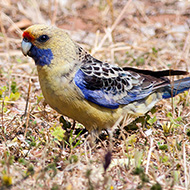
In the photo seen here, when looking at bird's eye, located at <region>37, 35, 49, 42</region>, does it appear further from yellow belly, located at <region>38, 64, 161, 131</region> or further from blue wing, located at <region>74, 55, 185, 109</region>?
blue wing, located at <region>74, 55, 185, 109</region>

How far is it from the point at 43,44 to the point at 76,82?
0.56 meters

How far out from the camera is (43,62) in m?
3.60

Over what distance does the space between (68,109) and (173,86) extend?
1542mm

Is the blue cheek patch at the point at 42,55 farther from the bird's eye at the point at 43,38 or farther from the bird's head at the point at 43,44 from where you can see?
the bird's eye at the point at 43,38

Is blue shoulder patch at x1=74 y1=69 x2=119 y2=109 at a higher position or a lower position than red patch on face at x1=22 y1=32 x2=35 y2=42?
lower

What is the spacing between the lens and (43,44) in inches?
143

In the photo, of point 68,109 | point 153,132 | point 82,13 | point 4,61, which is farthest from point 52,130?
point 82,13

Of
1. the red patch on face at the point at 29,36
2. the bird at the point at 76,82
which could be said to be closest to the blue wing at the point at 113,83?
the bird at the point at 76,82

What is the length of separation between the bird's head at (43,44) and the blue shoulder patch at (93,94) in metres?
0.30

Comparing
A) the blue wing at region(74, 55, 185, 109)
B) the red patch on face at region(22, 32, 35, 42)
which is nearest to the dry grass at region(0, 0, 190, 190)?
the blue wing at region(74, 55, 185, 109)

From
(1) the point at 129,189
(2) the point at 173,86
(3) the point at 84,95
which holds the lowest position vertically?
(1) the point at 129,189

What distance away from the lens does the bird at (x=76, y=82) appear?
3.54 m

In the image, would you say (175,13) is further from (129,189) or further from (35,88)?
(129,189)

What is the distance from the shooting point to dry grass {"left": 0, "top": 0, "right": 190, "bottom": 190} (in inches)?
117
